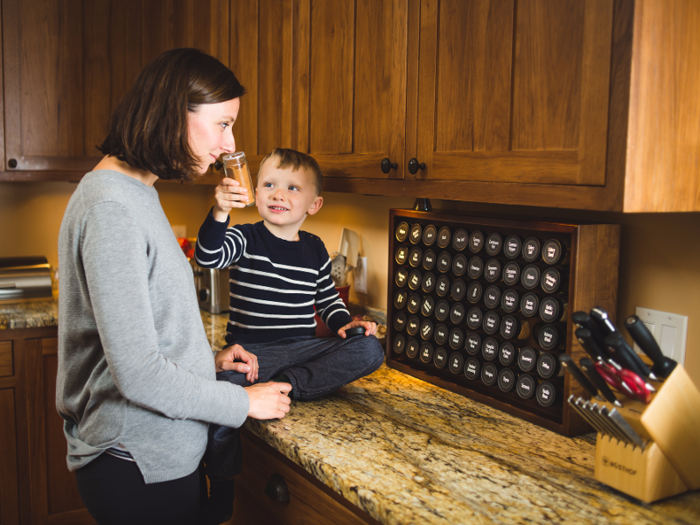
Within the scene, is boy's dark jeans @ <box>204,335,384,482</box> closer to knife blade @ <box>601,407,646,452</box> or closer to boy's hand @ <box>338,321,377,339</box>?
boy's hand @ <box>338,321,377,339</box>

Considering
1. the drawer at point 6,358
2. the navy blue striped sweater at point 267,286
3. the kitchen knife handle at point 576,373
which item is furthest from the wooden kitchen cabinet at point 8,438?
the kitchen knife handle at point 576,373

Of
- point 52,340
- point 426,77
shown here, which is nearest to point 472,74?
point 426,77

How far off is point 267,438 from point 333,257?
907 millimetres

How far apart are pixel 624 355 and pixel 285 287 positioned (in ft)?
2.83

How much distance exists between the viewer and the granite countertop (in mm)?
953

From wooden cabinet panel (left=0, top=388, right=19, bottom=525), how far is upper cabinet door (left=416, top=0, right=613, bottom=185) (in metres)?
1.78

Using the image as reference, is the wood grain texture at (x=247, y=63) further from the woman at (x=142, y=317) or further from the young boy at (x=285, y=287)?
the woman at (x=142, y=317)

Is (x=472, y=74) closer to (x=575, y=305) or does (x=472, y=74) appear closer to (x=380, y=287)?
(x=575, y=305)

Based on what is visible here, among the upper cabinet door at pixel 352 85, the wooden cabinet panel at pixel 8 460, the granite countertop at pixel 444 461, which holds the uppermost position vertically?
the upper cabinet door at pixel 352 85

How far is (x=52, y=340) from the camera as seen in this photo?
2.25 metres

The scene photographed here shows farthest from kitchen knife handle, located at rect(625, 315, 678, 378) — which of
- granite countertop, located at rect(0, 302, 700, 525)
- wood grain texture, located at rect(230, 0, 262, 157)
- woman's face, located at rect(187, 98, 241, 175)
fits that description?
wood grain texture, located at rect(230, 0, 262, 157)

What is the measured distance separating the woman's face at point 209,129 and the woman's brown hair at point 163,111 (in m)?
0.01

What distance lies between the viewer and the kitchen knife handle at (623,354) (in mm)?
912

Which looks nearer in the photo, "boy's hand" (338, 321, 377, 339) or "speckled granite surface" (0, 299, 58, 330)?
"boy's hand" (338, 321, 377, 339)
